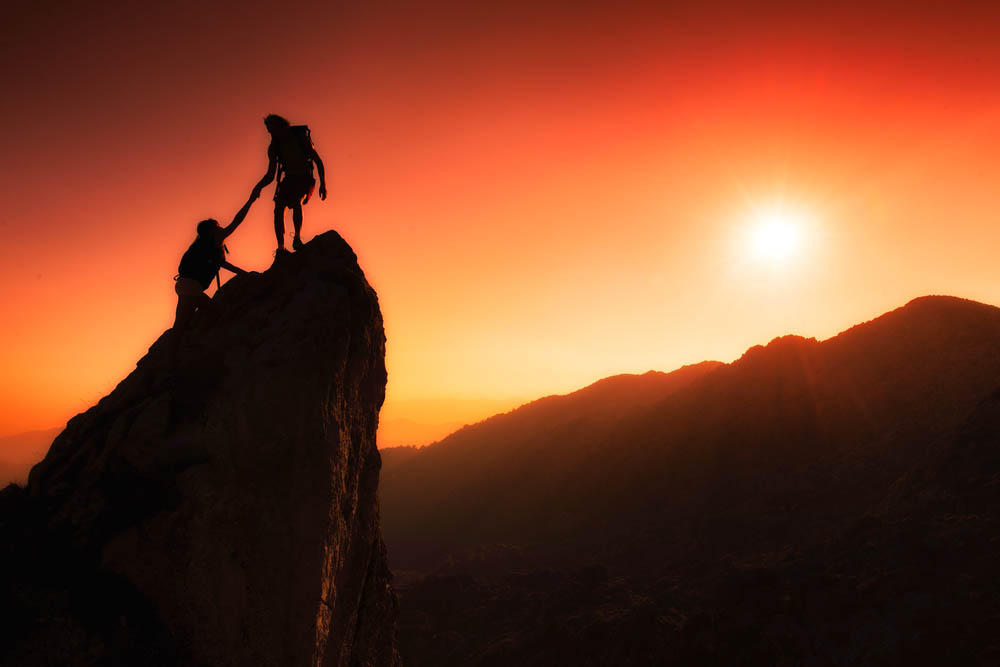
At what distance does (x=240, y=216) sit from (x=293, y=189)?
1.10 m

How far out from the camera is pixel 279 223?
8.97 meters

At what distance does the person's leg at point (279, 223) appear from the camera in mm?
8883

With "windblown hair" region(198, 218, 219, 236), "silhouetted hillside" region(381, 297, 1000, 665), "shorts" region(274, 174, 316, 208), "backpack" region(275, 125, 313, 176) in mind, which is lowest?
"silhouetted hillside" region(381, 297, 1000, 665)

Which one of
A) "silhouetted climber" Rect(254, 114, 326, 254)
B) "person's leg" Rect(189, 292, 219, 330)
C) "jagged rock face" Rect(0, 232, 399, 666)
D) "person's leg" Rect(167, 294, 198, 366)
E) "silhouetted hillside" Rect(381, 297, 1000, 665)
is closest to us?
"jagged rock face" Rect(0, 232, 399, 666)

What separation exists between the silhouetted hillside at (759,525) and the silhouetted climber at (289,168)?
2097 centimetres

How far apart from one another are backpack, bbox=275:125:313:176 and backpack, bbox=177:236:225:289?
1836mm

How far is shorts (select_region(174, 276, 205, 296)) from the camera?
24.4 feet

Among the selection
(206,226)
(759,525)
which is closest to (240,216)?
(206,226)

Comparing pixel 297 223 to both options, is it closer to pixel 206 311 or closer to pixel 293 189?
pixel 293 189

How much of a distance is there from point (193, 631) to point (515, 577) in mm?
29512

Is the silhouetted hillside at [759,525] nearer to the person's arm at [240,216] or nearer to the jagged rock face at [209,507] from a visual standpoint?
the jagged rock face at [209,507]

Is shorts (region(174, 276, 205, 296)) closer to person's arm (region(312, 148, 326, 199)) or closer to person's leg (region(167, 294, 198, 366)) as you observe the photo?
person's leg (region(167, 294, 198, 366))

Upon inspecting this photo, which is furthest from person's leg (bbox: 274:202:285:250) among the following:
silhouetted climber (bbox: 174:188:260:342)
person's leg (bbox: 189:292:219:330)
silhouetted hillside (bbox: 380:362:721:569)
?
silhouetted hillside (bbox: 380:362:721:569)

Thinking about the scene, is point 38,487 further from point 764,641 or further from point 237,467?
point 764,641
